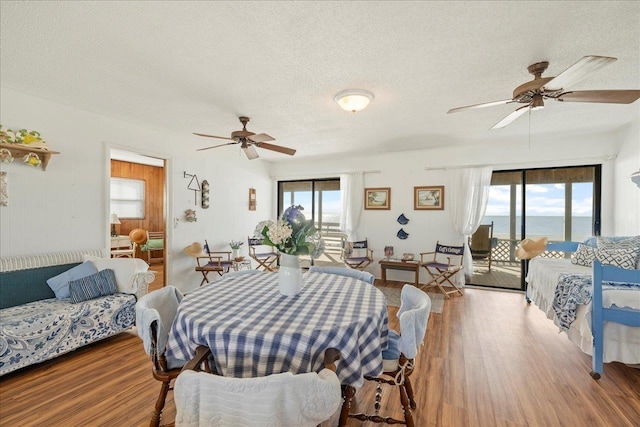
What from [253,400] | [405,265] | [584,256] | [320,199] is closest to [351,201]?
[320,199]

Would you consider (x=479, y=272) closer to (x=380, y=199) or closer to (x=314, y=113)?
(x=380, y=199)

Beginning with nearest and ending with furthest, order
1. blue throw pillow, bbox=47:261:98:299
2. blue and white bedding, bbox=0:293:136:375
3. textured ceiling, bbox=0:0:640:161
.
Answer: textured ceiling, bbox=0:0:640:161, blue and white bedding, bbox=0:293:136:375, blue throw pillow, bbox=47:261:98:299

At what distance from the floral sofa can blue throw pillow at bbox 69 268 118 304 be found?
0.03 ft

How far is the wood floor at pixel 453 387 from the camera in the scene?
1848 mm

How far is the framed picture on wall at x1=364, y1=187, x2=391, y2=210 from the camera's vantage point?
5684mm

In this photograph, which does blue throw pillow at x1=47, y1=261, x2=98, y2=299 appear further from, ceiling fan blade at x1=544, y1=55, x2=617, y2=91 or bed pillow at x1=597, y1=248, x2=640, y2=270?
bed pillow at x1=597, y1=248, x2=640, y2=270

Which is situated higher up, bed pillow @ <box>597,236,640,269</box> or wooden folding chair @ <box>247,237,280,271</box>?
bed pillow @ <box>597,236,640,269</box>

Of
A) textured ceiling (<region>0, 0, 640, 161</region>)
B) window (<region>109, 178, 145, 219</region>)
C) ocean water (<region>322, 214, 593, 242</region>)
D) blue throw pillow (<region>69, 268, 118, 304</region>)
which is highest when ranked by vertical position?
textured ceiling (<region>0, 0, 640, 161</region>)

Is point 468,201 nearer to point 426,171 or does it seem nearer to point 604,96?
point 426,171

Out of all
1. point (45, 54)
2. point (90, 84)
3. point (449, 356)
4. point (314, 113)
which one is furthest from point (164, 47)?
point (449, 356)

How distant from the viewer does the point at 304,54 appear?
2.14 metres

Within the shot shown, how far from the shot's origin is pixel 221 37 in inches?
76.6

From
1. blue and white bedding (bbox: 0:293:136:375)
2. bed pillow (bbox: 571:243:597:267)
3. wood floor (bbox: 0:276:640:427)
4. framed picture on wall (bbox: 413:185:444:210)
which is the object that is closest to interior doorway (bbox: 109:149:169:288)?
blue and white bedding (bbox: 0:293:136:375)

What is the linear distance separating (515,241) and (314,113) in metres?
4.05
